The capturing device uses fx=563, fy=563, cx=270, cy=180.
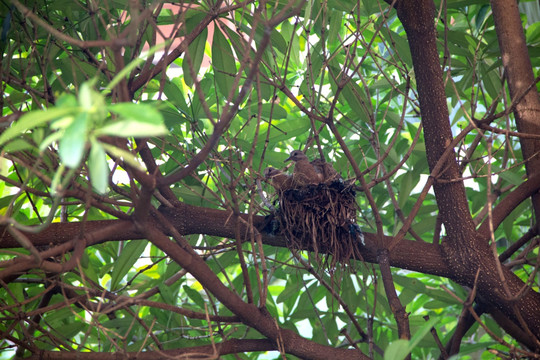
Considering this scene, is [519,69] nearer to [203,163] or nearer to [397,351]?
[203,163]

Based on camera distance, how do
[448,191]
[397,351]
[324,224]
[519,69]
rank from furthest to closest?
[519,69]
[324,224]
[448,191]
[397,351]

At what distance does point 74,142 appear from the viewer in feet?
2.53

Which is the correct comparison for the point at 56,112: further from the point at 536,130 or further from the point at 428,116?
the point at 536,130

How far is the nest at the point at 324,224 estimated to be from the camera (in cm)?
271

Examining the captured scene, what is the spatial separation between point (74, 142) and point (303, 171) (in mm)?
2747

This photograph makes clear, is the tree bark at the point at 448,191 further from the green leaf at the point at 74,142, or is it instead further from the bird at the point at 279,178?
the green leaf at the point at 74,142

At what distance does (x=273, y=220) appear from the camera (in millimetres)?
2734

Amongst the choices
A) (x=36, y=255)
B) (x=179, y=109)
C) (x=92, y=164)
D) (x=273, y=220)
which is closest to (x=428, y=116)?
(x=273, y=220)

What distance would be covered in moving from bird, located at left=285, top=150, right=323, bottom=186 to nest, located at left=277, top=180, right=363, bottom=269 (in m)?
0.37

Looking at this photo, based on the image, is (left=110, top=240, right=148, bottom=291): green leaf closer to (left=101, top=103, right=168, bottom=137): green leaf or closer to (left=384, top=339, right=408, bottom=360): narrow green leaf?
(left=384, top=339, right=408, bottom=360): narrow green leaf

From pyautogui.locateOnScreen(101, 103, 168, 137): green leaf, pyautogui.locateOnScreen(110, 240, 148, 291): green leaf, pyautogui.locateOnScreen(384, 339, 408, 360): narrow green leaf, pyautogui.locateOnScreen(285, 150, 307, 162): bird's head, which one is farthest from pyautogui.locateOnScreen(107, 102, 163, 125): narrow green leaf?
pyautogui.locateOnScreen(285, 150, 307, 162): bird's head

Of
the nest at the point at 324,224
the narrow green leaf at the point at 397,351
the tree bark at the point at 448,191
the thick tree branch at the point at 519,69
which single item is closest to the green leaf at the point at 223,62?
the nest at the point at 324,224

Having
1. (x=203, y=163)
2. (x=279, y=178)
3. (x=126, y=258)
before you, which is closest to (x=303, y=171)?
(x=279, y=178)

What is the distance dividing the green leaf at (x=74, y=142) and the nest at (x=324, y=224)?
1911mm
